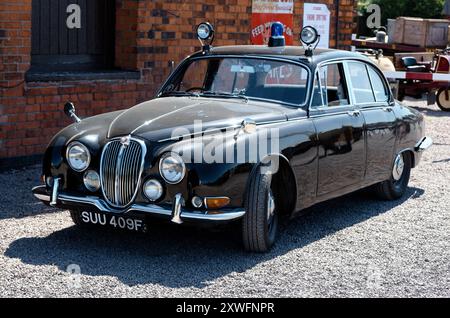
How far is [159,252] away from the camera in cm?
605

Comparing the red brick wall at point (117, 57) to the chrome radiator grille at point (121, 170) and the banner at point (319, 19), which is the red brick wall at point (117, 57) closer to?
the banner at point (319, 19)

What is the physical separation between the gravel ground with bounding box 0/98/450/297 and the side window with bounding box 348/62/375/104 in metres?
1.04

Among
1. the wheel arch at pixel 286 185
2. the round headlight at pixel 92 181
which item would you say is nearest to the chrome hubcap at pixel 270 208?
the wheel arch at pixel 286 185

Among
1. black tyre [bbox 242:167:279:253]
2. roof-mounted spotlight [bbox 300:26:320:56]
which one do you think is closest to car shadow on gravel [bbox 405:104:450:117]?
roof-mounted spotlight [bbox 300:26:320:56]

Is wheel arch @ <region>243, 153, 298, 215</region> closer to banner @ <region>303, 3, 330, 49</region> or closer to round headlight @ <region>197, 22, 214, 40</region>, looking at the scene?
round headlight @ <region>197, 22, 214, 40</region>

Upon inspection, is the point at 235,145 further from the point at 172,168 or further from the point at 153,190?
the point at 153,190

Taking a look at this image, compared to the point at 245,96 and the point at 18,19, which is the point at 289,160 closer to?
the point at 245,96

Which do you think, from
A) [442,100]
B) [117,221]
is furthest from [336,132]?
[442,100]

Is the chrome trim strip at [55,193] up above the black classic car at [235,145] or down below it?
below

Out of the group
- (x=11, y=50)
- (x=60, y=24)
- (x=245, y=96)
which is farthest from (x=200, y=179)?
(x=60, y=24)

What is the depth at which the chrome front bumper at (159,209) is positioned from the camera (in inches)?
219

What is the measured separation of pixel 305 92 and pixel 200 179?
1.59 m

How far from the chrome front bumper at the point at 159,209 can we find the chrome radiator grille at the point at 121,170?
0.24 feet

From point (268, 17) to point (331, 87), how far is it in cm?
490
